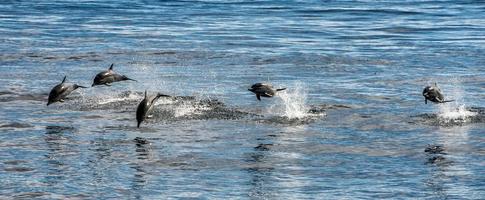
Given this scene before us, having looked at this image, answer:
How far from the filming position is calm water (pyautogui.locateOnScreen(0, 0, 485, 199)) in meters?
16.0

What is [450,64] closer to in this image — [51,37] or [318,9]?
[51,37]

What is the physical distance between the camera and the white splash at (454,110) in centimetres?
2156

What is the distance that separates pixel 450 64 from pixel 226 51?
259 inches

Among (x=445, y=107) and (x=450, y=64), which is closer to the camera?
(x=445, y=107)


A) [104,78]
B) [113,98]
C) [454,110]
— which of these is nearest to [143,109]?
[104,78]

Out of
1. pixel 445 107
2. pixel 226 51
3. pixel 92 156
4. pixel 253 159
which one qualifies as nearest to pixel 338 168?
pixel 253 159

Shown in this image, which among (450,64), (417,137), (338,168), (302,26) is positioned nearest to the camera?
(338,168)

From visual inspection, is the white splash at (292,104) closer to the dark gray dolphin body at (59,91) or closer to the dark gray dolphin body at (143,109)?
the dark gray dolphin body at (143,109)

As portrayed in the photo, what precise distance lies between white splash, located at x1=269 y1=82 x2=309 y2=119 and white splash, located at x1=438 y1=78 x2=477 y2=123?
2.65 m

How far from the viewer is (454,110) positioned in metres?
22.4

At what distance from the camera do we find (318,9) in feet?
170

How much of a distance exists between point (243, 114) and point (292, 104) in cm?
153

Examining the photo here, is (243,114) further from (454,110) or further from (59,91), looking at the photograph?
(454,110)

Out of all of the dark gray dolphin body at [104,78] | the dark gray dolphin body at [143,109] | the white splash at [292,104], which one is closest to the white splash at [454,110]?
the white splash at [292,104]
